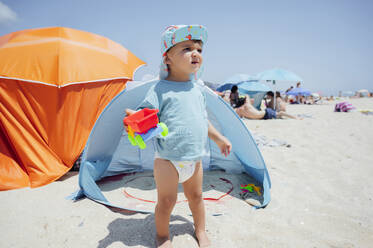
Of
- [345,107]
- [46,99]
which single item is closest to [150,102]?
[46,99]

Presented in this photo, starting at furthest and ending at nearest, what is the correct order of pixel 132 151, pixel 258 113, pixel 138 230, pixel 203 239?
pixel 258 113, pixel 132 151, pixel 138 230, pixel 203 239

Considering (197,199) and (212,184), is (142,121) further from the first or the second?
(212,184)

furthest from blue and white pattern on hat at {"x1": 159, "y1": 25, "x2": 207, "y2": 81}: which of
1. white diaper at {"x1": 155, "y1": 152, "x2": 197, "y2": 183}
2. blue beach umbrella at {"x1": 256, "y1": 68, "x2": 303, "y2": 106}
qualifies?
blue beach umbrella at {"x1": 256, "y1": 68, "x2": 303, "y2": 106}

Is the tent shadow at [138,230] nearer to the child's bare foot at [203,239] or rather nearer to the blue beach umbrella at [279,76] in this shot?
the child's bare foot at [203,239]

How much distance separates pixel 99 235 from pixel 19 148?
64.1 inches

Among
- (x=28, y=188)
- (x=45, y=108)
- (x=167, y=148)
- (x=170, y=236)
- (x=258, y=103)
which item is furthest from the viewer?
(x=258, y=103)

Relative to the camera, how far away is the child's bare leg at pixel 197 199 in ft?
5.13

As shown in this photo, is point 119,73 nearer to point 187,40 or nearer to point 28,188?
point 28,188

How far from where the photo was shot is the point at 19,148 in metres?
2.57

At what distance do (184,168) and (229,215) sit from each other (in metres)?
0.85

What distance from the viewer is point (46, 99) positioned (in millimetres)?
2715

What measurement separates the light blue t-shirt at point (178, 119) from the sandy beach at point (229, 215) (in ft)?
2.29

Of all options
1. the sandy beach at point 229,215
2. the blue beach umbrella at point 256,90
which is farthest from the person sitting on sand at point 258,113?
the sandy beach at point 229,215

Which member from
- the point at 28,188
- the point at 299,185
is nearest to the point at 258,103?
the point at 299,185
